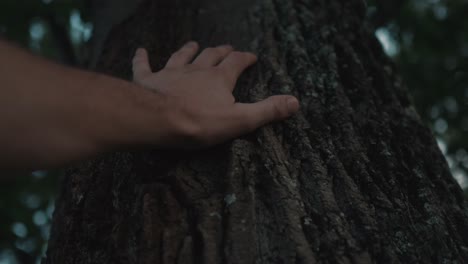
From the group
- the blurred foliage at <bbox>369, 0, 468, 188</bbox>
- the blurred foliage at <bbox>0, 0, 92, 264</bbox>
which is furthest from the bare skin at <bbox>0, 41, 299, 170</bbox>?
the blurred foliage at <bbox>369, 0, 468, 188</bbox>

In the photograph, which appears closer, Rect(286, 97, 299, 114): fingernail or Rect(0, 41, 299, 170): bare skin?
Rect(0, 41, 299, 170): bare skin

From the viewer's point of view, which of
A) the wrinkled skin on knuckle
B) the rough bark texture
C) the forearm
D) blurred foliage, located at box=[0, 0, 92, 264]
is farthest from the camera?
blurred foliage, located at box=[0, 0, 92, 264]

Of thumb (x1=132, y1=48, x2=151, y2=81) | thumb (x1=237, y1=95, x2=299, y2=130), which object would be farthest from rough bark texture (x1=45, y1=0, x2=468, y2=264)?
thumb (x1=132, y1=48, x2=151, y2=81)

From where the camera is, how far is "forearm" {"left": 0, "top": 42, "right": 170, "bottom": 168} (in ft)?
3.48

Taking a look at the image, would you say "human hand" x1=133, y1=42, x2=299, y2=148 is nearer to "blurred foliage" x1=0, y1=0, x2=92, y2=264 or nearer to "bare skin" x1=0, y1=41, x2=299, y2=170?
"bare skin" x1=0, y1=41, x2=299, y2=170

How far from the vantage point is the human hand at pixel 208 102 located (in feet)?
4.56

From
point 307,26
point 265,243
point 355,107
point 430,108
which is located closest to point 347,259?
point 265,243

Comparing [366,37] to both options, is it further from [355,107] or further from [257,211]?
[257,211]

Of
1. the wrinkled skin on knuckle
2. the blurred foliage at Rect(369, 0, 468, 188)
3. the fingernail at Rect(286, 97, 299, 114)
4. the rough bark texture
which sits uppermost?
the blurred foliage at Rect(369, 0, 468, 188)

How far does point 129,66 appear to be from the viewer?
83.4 inches

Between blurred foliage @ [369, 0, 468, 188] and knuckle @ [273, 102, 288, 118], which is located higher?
blurred foliage @ [369, 0, 468, 188]

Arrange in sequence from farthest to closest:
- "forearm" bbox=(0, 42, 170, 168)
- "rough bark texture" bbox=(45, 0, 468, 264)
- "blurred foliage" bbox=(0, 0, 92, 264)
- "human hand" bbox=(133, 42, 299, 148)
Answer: "blurred foliage" bbox=(0, 0, 92, 264) < "human hand" bbox=(133, 42, 299, 148) < "rough bark texture" bbox=(45, 0, 468, 264) < "forearm" bbox=(0, 42, 170, 168)

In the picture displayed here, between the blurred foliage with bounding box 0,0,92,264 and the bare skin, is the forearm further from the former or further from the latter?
the blurred foliage with bounding box 0,0,92,264

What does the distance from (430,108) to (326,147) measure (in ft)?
11.9
